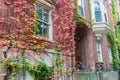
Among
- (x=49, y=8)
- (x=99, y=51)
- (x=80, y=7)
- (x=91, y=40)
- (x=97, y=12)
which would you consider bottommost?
(x=99, y=51)

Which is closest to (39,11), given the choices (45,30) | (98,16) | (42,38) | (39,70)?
(45,30)

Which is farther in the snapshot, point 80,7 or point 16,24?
point 80,7

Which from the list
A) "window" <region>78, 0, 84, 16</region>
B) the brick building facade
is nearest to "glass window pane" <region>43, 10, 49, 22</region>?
the brick building facade

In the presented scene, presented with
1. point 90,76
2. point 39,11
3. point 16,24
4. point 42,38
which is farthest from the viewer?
point 90,76

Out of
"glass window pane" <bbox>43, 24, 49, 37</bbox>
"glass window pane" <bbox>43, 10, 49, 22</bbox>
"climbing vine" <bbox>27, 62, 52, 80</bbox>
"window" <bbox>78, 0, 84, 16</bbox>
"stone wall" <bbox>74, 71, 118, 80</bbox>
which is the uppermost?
"window" <bbox>78, 0, 84, 16</bbox>

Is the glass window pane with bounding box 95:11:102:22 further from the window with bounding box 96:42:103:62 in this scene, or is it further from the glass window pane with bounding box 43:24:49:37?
the glass window pane with bounding box 43:24:49:37

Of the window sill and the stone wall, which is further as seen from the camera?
the stone wall

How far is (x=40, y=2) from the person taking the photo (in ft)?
35.1

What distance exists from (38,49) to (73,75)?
3.03 metres

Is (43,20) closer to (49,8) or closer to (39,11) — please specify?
(39,11)

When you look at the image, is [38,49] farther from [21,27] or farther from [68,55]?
[68,55]

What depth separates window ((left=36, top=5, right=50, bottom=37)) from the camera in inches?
419

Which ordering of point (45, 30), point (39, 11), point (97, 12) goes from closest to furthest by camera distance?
point (39, 11) → point (45, 30) → point (97, 12)

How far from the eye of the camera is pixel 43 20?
1093cm
